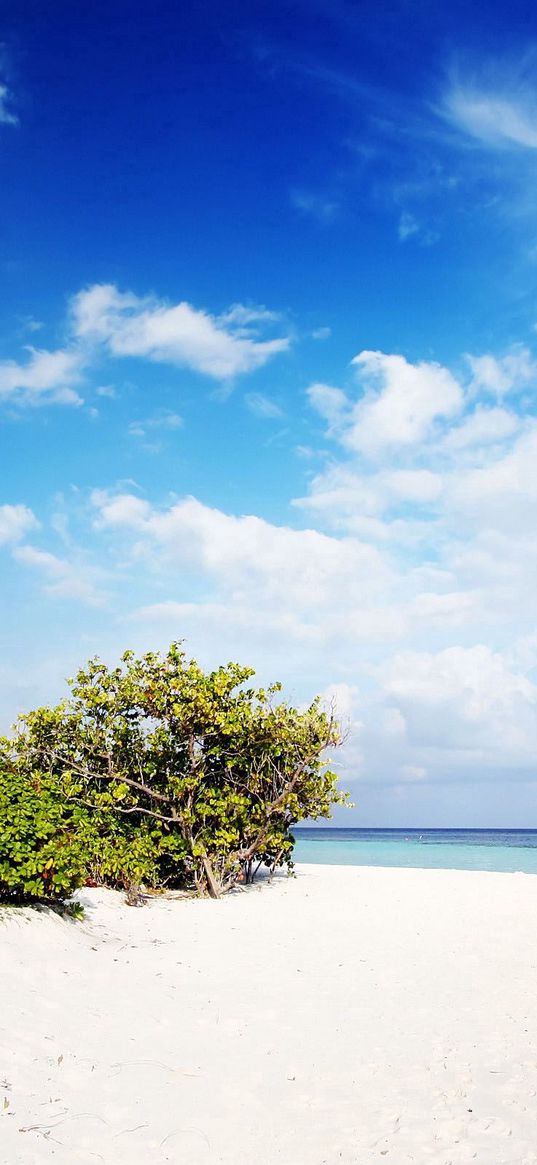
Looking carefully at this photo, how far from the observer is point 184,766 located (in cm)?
1703

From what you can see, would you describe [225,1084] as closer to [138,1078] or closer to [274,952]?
[138,1078]

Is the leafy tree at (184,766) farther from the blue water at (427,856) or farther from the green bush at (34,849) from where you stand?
the blue water at (427,856)

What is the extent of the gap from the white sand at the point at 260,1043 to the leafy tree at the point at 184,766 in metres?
2.88

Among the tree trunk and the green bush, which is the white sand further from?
the tree trunk

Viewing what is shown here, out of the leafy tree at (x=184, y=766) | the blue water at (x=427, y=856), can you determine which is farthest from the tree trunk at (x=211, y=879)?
the blue water at (x=427, y=856)

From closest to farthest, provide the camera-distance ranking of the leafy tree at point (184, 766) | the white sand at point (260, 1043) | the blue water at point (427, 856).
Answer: the white sand at point (260, 1043) → the leafy tree at point (184, 766) → the blue water at point (427, 856)

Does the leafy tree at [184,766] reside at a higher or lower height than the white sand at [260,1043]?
higher

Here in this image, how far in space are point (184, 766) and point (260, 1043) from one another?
9709 millimetres

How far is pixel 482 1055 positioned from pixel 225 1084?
249 cm

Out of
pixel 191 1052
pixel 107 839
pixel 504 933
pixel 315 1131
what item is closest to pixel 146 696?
pixel 107 839

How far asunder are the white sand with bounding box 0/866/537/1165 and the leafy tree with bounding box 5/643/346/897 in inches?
113

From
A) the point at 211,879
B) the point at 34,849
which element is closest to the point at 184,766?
the point at 211,879

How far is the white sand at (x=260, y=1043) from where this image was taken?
5.44m

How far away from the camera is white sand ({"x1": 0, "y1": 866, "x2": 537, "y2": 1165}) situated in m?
5.44
